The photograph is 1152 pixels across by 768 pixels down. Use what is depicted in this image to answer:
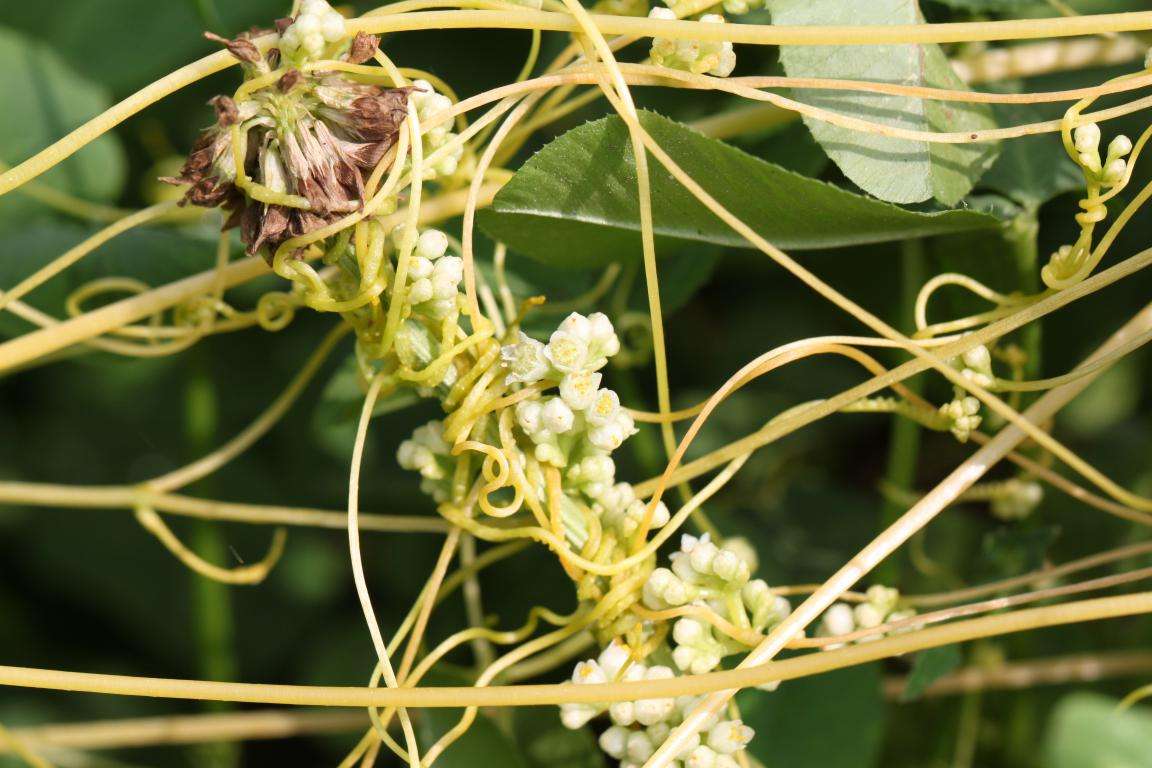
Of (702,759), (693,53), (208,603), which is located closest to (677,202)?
(693,53)

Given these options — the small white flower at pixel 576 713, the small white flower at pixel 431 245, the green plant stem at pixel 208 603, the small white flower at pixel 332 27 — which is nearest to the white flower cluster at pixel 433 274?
the small white flower at pixel 431 245

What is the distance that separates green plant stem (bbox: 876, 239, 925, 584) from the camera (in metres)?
0.80

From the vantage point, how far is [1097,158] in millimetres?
586

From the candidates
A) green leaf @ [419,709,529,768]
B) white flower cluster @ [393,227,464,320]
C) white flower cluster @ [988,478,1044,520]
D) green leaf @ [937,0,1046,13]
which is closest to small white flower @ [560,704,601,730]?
green leaf @ [419,709,529,768]

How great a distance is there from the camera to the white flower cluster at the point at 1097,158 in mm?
580

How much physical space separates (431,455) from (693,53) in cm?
25

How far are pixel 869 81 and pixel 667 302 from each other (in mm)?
221

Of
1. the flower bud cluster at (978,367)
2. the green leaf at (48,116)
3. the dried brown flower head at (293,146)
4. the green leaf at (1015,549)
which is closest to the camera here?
the dried brown flower head at (293,146)

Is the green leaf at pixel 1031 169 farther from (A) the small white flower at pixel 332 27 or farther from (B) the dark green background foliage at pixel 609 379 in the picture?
(A) the small white flower at pixel 332 27

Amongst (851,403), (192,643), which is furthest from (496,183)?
(192,643)

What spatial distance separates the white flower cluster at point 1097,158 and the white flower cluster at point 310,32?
0.37 meters

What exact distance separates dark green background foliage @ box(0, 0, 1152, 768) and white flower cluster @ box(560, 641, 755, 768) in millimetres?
117

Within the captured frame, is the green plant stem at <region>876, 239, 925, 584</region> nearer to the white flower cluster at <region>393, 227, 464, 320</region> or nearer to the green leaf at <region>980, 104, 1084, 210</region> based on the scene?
the green leaf at <region>980, 104, 1084, 210</region>

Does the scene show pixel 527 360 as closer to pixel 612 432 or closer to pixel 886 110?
pixel 612 432
